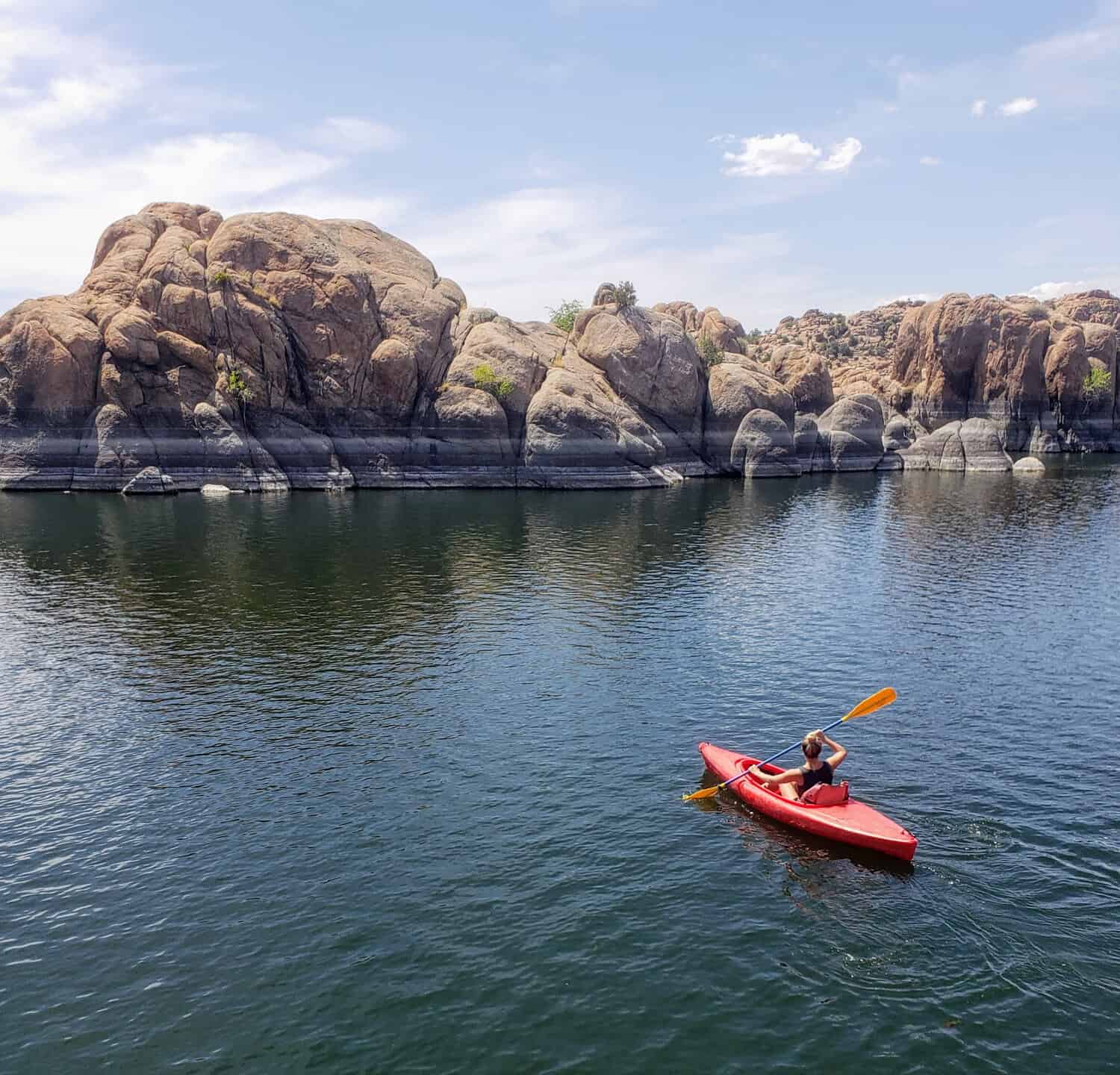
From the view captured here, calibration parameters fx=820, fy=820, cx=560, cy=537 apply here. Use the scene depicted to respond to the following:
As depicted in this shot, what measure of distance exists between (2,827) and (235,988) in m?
11.0

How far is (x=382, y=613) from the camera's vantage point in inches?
1762

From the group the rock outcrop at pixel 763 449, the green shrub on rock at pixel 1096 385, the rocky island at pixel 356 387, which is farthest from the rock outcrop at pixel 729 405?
the green shrub on rock at pixel 1096 385

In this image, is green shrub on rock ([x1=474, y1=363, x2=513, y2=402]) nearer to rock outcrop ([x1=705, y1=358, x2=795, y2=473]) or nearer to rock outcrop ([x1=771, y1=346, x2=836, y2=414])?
rock outcrop ([x1=705, y1=358, x2=795, y2=473])

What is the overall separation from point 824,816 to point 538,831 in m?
8.01

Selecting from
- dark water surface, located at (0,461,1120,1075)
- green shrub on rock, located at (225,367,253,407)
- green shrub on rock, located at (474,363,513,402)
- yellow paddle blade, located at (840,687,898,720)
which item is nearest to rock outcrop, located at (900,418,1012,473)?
green shrub on rock, located at (474,363,513,402)

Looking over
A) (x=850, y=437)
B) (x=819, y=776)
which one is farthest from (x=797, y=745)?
(x=850, y=437)

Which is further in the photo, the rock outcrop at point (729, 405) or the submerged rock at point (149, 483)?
the rock outcrop at point (729, 405)

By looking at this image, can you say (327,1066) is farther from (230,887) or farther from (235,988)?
(230,887)

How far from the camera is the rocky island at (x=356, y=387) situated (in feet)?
301

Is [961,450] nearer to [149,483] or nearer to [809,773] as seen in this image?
[149,483]

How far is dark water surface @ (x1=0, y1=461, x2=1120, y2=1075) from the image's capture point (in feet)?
53.6

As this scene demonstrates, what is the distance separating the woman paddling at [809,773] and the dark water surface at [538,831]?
120 centimetres

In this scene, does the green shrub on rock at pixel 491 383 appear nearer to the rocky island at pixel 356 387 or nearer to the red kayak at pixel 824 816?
the rocky island at pixel 356 387

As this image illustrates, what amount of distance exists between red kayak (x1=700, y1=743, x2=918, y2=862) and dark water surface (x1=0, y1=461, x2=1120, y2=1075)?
22.5 inches
